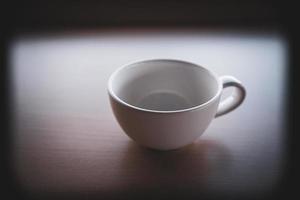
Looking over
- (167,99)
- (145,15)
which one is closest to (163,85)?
(167,99)

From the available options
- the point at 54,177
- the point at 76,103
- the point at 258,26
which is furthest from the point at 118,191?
the point at 258,26

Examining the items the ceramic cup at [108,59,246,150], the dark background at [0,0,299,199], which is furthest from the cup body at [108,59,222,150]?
the dark background at [0,0,299,199]

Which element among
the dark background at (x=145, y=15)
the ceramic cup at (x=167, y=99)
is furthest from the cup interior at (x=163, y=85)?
the dark background at (x=145, y=15)

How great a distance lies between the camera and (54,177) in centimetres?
45

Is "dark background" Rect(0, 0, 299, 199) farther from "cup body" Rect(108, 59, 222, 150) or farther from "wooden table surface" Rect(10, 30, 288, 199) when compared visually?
"cup body" Rect(108, 59, 222, 150)

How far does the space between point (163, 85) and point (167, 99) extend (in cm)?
2

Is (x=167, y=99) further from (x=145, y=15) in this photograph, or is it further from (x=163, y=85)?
(x=145, y=15)

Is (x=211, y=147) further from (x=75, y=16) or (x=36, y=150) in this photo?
(x=75, y=16)

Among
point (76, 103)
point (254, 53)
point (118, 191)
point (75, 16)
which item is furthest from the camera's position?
point (75, 16)

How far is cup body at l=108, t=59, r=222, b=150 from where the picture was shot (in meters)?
0.43

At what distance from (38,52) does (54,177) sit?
1.06 ft

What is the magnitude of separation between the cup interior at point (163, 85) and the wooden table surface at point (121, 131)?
1.8 inches

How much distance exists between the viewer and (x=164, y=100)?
1.77 ft

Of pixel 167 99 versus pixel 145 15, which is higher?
pixel 145 15
